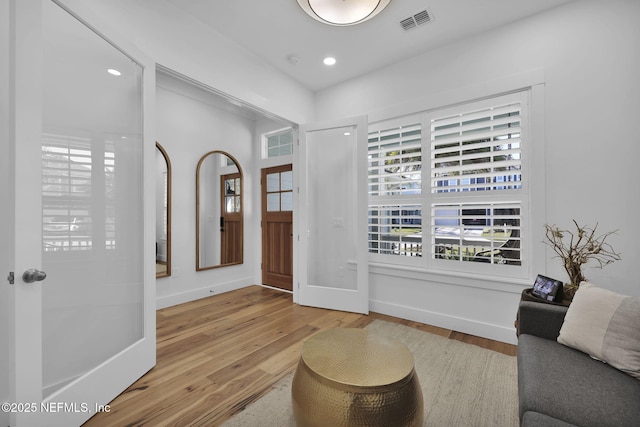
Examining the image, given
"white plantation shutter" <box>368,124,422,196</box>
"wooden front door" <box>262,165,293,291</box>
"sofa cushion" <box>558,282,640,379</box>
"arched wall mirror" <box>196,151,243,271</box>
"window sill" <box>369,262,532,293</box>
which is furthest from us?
"wooden front door" <box>262,165,293,291</box>

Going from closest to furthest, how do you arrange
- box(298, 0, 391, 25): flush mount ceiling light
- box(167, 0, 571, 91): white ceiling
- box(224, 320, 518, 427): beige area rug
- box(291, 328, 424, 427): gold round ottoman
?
box(291, 328, 424, 427): gold round ottoman
box(224, 320, 518, 427): beige area rug
box(298, 0, 391, 25): flush mount ceiling light
box(167, 0, 571, 91): white ceiling

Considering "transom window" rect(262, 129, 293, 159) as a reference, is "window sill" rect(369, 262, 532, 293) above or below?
below

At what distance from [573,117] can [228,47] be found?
3.06m

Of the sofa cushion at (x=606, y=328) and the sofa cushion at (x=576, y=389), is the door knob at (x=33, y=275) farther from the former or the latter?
the sofa cushion at (x=606, y=328)

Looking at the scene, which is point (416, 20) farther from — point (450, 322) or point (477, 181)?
point (450, 322)

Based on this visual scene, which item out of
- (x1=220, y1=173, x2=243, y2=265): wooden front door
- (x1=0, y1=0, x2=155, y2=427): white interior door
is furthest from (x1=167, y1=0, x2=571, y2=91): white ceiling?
(x1=220, y1=173, x2=243, y2=265): wooden front door

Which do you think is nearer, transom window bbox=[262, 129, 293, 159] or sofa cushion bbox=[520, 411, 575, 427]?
sofa cushion bbox=[520, 411, 575, 427]

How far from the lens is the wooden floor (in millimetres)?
1668

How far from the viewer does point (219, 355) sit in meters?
2.33

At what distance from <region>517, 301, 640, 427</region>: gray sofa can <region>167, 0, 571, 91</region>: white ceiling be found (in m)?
2.54

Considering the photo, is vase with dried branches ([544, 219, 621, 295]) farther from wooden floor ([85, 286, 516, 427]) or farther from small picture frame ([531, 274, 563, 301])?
wooden floor ([85, 286, 516, 427])

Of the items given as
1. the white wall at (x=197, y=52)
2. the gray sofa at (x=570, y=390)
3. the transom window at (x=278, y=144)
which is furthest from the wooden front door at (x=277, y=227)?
the gray sofa at (x=570, y=390)

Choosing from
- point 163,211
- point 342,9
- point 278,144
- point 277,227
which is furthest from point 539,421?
point 278,144

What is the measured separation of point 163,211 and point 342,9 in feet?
10.2
